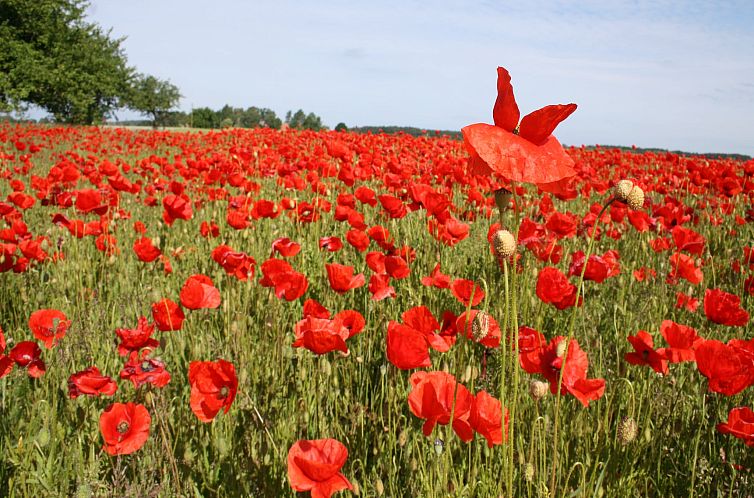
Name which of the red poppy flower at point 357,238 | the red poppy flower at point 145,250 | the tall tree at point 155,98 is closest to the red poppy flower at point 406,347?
the red poppy flower at point 357,238

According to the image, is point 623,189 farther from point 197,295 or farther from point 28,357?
point 28,357

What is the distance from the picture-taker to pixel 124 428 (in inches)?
53.5

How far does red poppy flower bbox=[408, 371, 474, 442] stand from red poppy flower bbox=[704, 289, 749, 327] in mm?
1227

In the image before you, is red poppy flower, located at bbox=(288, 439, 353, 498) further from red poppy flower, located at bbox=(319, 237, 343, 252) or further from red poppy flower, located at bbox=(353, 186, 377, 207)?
red poppy flower, located at bbox=(353, 186, 377, 207)

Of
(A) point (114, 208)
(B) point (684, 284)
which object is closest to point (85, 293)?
(A) point (114, 208)

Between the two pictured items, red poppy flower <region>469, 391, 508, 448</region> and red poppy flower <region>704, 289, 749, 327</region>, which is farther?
red poppy flower <region>704, 289, 749, 327</region>

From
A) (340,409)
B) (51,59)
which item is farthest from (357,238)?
(51,59)

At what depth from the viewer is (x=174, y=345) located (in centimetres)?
234

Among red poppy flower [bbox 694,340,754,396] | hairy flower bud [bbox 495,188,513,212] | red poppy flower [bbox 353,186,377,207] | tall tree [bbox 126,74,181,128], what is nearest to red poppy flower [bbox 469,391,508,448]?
hairy flower bud [bbox 495,188,513,212]

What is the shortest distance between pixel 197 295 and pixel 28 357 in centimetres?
50

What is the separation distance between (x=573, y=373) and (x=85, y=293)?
267 cm

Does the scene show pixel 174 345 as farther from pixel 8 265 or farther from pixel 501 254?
pixel 501 254

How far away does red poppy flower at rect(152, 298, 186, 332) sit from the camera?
1698 millimetres

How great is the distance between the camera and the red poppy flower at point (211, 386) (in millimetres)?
1291
